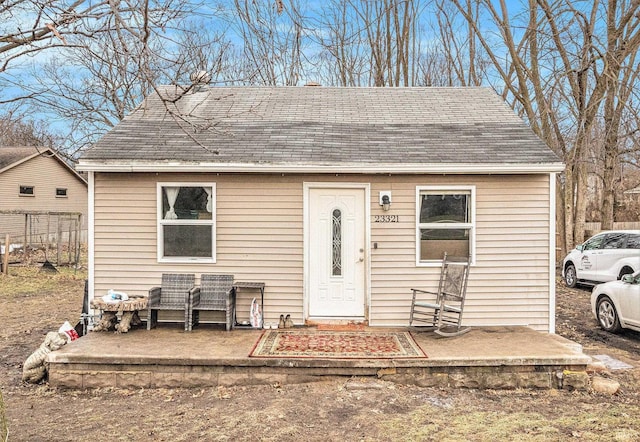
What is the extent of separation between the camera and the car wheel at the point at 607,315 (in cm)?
743

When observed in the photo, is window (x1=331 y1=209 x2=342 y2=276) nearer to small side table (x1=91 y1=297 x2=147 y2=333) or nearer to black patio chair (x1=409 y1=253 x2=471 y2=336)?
black patio chair (x1=409 y1=253 x2=471 y2=336)

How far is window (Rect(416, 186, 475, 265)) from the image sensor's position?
6852 millimetres

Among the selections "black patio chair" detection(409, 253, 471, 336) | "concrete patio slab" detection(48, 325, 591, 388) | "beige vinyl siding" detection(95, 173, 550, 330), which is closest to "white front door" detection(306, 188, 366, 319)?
"beige vinyl siding" detection(95, 173, 550, 330)

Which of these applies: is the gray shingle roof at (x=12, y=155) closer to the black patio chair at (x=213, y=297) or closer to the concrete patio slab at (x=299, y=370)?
the black patio chair at (x=213, y=297)

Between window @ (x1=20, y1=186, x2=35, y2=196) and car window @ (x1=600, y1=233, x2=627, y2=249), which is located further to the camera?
window @ (x1=20, y1=186, x2=35, y2=196)

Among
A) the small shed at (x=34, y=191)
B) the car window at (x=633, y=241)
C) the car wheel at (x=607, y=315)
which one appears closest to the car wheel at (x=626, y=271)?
the car window at (x=633, y=241)

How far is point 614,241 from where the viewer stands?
1076 centimetres

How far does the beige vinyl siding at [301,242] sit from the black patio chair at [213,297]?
18 cm

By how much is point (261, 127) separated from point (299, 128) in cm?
62

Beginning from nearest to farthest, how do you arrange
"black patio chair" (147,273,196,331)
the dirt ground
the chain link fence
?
the dirt ground < "black patio chair" (147,273,196,331) < the chain link fence

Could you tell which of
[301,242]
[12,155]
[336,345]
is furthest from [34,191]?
[336,345]

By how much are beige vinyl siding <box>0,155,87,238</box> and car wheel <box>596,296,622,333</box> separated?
20366 millimetres

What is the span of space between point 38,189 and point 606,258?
75.9ft

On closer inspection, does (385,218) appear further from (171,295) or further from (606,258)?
(606,258)
